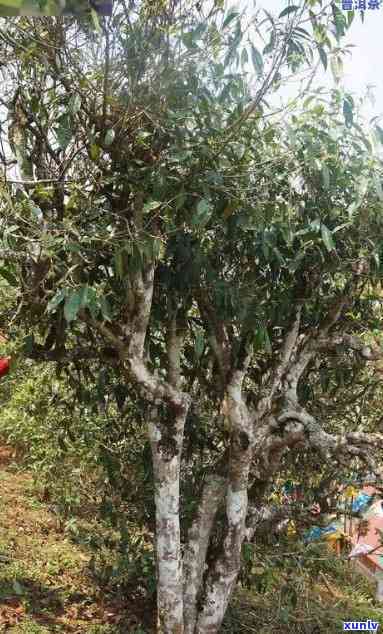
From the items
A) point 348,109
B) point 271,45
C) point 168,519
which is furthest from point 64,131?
point 168,519

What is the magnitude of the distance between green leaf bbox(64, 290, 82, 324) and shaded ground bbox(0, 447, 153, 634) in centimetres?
221

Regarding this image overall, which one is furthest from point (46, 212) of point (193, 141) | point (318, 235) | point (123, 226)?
point (318, 235)

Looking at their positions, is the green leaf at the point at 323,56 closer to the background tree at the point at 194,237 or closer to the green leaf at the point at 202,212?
the background tree at the point at 194,237

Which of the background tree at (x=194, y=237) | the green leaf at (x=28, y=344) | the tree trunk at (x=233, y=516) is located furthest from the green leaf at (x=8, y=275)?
the tree trunk at (x=233, y=516)

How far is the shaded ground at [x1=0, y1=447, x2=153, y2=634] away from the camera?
3775 mm

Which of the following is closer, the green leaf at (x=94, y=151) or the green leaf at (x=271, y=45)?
the green leaf at (x=271, y=45)

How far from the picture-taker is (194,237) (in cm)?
304

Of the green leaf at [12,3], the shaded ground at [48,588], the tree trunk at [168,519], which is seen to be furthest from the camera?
the shaded ground at [48,588]

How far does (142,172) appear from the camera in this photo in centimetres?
282

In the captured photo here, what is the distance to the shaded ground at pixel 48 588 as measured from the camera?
3.78 metres

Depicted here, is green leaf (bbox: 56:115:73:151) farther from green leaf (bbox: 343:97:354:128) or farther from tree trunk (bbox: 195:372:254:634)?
tree trunk (bbox: 195:372:254:634)

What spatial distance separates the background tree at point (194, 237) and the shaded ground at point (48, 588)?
65 cm

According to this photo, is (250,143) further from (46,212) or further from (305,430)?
(305,430)

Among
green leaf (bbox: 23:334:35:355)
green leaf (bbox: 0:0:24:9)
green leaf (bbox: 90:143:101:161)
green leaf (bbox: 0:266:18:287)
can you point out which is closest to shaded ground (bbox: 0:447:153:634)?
green leaf (bbox: 23:334:35:355)
